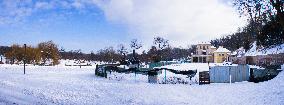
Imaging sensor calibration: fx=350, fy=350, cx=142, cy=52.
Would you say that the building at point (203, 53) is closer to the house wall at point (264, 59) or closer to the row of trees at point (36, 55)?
the house wall at point (264, 59)

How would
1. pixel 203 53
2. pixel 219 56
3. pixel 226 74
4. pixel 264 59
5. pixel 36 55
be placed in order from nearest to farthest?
pixel 226 74 < pixel 264 59 < pixel 36 55 < pixel 219 56 < pixel 203 53

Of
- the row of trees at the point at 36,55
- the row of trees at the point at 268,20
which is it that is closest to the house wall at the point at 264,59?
the row of trees at the point at 268,20

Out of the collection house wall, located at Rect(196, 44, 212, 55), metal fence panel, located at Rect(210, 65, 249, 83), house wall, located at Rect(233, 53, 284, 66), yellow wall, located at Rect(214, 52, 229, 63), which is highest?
house wall, located at Rect(196, 44, 212, 55)

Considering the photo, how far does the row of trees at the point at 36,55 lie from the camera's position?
10612 centimetres

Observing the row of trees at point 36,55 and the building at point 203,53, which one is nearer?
the row of trees at point 36,55

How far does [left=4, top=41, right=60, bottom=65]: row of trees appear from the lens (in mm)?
106125

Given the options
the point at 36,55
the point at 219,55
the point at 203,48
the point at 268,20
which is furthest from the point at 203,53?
the point at 268,20

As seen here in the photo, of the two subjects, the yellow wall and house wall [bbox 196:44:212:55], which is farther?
house wall [bbox 196:44:212:55]

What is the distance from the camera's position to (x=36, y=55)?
106250 millimetres

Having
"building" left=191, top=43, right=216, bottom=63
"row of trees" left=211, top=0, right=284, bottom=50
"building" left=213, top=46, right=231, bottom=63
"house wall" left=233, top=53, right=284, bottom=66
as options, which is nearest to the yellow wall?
"building" left=213, top=46, right=231, bottom=63

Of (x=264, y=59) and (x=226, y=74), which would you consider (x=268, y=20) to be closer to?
(x=226, y=74)

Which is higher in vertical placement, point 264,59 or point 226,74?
point 264,59

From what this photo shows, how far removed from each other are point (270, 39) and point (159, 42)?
7174 cm

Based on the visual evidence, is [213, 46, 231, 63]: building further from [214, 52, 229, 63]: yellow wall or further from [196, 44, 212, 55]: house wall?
[196, 44, 212, 55]: house wall
